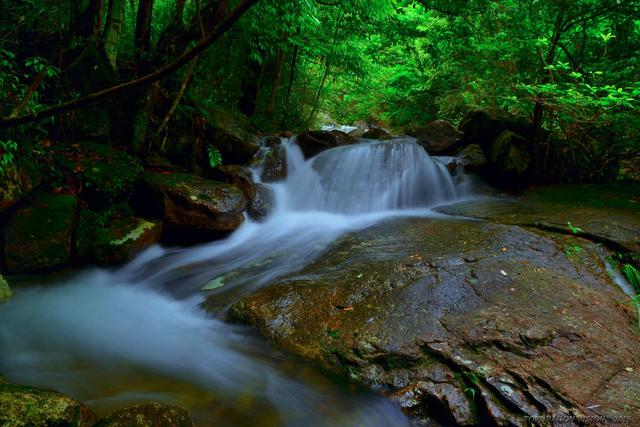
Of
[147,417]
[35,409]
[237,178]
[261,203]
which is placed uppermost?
[237,178]

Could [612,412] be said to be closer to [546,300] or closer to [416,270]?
[546,300]

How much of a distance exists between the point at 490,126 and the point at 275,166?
4.97m

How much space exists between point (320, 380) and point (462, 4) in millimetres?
5762

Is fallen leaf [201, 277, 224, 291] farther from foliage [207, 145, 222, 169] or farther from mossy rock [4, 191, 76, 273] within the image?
foliage [207, 145, 222, 169]

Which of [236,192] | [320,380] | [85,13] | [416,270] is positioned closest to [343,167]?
[236,192]

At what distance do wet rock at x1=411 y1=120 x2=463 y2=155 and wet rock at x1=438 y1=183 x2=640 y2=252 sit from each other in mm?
2903

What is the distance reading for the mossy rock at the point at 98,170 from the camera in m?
4.54

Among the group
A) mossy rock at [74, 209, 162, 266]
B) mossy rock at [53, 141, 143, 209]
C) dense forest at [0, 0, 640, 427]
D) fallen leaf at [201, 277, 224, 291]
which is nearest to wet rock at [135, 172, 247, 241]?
dense forest at [0, 0, 640, 427]

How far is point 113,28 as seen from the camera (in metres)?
4.93

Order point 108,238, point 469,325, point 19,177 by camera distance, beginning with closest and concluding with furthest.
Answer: point 469,325
point 19,177
point 108,238

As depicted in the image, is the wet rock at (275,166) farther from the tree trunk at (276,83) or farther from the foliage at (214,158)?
the tree trunk at (276,83)

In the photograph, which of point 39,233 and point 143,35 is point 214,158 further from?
point 39,233

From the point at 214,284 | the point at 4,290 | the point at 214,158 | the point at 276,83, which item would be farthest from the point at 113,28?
the point at 276,83

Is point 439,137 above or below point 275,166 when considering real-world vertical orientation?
above
